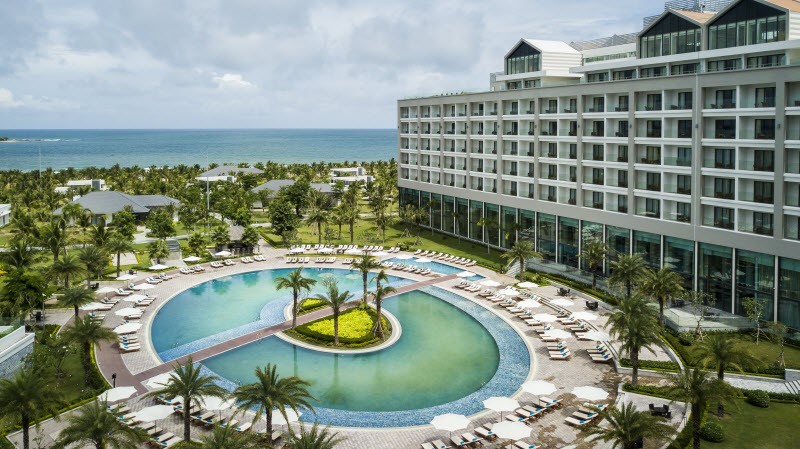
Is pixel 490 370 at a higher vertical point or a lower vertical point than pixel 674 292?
lower

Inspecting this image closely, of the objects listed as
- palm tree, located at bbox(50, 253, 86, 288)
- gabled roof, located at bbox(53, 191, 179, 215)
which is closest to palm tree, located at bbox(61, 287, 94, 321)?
palm tree, located at bbox(50, 253, 86, 288)

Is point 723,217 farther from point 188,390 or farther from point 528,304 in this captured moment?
point 188,390

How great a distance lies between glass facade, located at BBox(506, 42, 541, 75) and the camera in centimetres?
7112

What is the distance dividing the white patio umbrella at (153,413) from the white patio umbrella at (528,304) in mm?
29205

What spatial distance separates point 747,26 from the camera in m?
49.8

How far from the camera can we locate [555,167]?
214 feet

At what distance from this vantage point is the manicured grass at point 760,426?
30.6 metres

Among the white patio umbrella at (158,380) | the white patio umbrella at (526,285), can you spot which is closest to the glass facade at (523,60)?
the white patio umbrella at (526,285)

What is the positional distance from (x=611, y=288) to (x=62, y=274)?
46.5m

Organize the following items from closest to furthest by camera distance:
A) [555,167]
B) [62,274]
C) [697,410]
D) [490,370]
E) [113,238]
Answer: [697,410], [490,370], [62,274], [555,167], [113,238]

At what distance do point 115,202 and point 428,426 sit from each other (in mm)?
75223

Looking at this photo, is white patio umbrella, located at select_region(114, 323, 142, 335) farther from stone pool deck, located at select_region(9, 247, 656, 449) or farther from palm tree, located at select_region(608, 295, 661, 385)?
palm tree, located at select_region(608, 295, 661, 385)

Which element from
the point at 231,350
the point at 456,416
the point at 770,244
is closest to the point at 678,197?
the point at 770,244

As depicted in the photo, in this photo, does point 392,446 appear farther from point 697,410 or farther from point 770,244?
point 770,244
